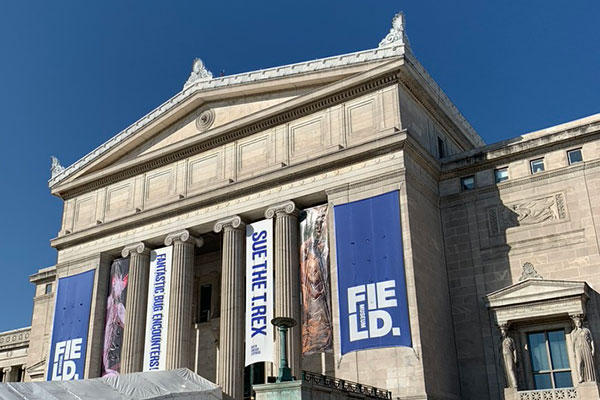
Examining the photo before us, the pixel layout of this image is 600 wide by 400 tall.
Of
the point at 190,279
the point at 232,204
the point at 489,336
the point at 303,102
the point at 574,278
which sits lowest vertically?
the point at 489,336

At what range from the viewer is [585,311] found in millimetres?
26469

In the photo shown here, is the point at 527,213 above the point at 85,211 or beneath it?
beneath

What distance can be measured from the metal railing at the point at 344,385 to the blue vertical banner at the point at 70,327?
1814 centimetres

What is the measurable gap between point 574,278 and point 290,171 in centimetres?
1347

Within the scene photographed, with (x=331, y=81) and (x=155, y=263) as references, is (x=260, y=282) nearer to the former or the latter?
(x=155, y=263)

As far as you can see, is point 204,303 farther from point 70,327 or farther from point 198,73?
point 198,73

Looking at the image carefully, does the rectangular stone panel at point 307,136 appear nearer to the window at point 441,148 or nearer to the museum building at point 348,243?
the museum building at point 348,243

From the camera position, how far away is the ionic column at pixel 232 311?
3078 centimetres

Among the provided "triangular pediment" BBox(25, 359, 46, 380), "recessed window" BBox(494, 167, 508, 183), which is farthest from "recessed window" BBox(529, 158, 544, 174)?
"triangular pediment" BBox(25, 359, 46, 380)

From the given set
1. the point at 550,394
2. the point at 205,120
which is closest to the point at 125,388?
the point at 550,394

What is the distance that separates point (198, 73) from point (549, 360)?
954 inches

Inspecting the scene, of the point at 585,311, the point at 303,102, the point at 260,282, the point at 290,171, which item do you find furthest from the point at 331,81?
the point at 585,311

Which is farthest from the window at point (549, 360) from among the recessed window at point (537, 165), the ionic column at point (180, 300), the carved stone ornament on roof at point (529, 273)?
the ionic column at point (180, 300)

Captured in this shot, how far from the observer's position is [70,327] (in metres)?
37.8
